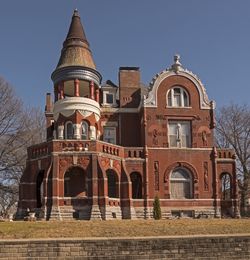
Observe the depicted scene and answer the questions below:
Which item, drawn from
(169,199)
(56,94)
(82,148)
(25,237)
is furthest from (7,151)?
(25,237)

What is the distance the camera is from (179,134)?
39.9 m

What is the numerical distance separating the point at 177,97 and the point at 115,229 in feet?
56.1

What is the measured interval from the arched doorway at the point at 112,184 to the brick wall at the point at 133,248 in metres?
14.1

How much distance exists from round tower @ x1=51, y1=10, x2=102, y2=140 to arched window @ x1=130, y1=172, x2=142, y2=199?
166 inches

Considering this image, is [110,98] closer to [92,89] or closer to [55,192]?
[92,89]

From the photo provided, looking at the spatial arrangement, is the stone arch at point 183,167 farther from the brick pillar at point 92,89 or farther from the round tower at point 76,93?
the brick pillar at point 92,89

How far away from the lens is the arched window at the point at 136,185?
127ft

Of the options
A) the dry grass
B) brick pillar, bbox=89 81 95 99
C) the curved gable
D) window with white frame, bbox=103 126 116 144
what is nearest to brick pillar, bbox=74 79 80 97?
brick pillar, bbox=89 81 95 99

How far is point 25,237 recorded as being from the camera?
23688 millimetres

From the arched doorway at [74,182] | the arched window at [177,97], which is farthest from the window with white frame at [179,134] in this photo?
the arched doorway at [74,182]

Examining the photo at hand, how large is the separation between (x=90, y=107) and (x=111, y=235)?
602 inches

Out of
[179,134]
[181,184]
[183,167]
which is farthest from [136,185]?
[179,134]

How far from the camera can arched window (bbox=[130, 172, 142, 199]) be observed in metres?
38.7

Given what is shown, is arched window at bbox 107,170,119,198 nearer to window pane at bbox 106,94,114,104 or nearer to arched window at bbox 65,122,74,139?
arched window at bbox 65,122,74,139
